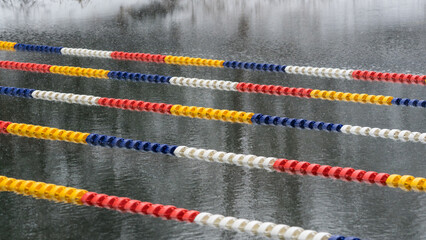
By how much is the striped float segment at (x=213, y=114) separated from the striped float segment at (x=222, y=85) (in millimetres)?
1103

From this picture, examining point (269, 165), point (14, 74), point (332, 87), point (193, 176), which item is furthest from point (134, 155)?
point (14, 74)

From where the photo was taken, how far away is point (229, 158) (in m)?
7.20

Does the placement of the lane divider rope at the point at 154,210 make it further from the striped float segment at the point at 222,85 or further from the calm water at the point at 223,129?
the striped float segment at the point at 222,85


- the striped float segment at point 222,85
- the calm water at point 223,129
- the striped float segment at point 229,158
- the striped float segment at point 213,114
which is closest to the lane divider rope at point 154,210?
the calm water at point 223,129

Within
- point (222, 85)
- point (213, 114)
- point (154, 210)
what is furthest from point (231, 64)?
point (154, 210)

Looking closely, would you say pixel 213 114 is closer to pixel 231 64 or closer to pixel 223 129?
pixel 223 129

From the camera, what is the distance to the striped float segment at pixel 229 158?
255 inches

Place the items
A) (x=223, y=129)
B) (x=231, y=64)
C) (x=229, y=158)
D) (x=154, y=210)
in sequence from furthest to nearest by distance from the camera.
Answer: (x=231, y=64), (x=223, y=129), (x=229, y=158), (x=154, y=210)

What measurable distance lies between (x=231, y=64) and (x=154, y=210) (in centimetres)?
532

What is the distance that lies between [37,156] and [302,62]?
4807 millimetres

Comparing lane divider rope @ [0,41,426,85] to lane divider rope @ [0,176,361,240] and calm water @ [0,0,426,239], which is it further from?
lane divider rope @ [0,176,361,240]

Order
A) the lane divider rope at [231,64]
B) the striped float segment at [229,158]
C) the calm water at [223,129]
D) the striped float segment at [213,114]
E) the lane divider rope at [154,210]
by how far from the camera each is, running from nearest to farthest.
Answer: the lane divider rope at [154,210] < the calm water at [223,129] < the striped float segment at [229,158] < the striped float segment at [213,114] < the lane divider rope at [231,64]

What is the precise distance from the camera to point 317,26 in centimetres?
1385

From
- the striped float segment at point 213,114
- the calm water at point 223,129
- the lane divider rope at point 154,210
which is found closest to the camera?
the lane divider rope at point 154,210
